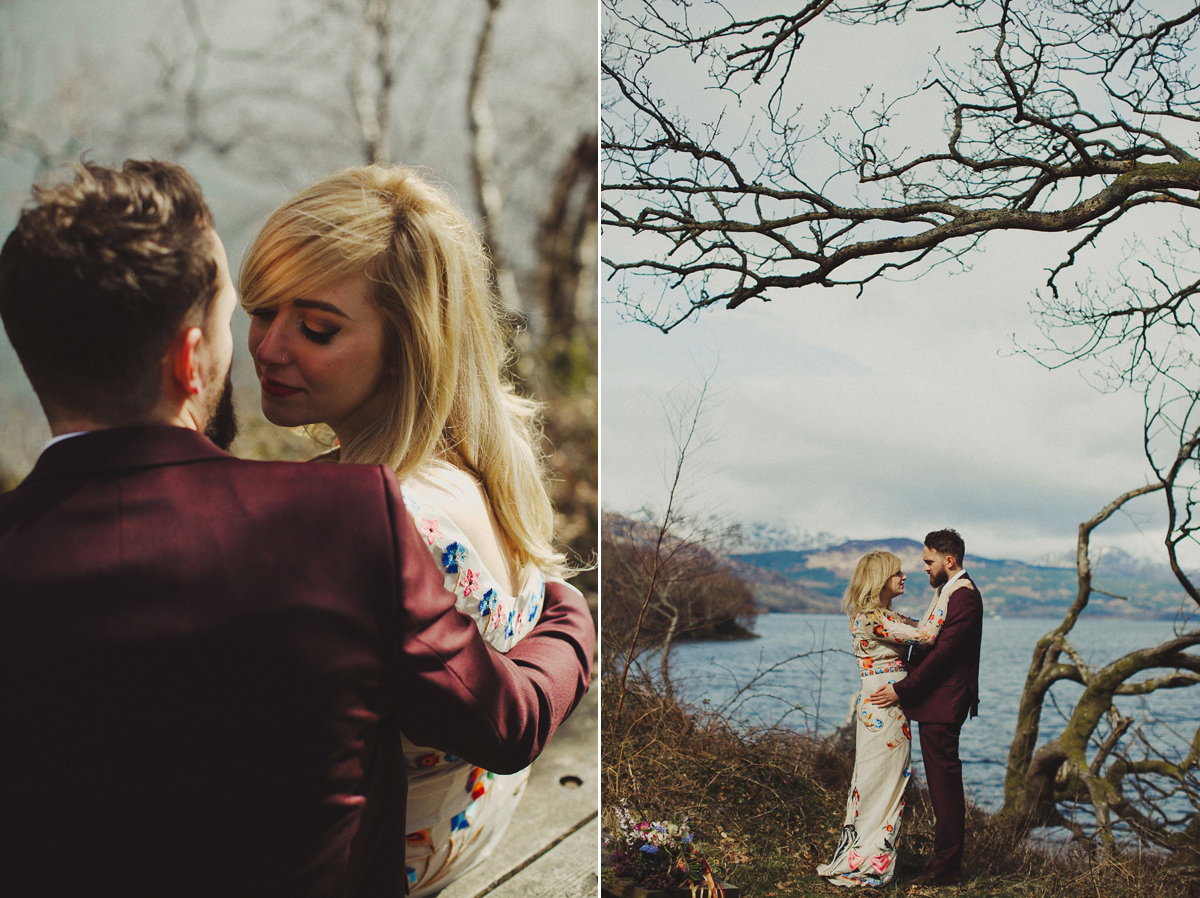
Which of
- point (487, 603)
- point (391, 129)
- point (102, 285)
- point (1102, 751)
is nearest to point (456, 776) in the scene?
point (487, 603)

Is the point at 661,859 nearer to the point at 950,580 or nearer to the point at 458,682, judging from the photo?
the point at 950,580

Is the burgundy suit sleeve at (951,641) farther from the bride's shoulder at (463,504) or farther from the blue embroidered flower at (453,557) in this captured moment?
the blue embroidered flower at (453,557)

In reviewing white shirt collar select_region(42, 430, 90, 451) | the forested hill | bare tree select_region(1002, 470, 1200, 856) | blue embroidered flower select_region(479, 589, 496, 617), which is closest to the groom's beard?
white shirt collar select_region(42, 430, 90, 451)

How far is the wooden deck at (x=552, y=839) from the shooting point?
178cm

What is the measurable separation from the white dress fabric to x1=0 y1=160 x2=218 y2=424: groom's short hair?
0.45m

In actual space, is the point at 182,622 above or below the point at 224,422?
below

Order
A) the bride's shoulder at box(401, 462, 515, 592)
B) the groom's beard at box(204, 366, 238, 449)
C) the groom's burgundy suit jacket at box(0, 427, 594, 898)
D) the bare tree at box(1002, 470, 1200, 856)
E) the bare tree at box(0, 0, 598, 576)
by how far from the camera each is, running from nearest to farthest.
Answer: the groom's burgundy suit jacket at box(0, 427, 594, 898)
the groom's beard at box(204, 366, 238, 449)
the bride's shoulder at box(401, 462, 515, 592)
the bare tree at box(1002, 470, 1200, 856)
the bare tree at box(0, 0, 598, 576)

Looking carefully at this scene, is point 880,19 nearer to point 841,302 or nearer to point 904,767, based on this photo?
point 841,302

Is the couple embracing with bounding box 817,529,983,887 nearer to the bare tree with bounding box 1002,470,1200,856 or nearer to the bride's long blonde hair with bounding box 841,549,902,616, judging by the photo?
the bride's long blonde hair with bounding box 841,549,902,616

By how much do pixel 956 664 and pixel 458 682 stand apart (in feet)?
5.04

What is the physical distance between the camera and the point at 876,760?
7.43 feet

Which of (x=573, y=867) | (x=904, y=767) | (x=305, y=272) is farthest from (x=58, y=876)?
(x=904, y=767)

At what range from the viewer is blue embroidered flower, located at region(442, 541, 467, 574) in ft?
4.42

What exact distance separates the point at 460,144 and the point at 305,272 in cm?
537
